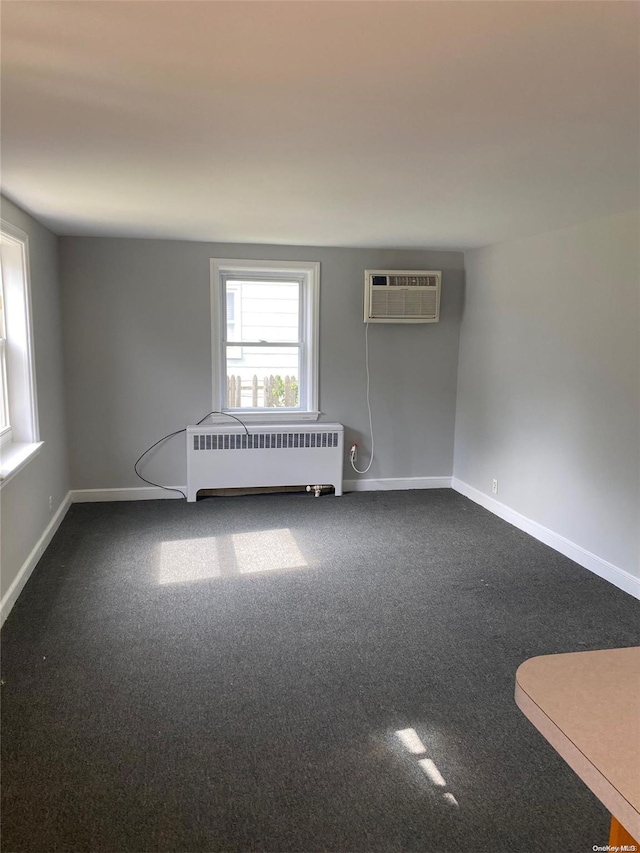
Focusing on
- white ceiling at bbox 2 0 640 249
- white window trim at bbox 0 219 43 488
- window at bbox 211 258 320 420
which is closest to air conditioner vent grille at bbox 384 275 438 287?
window at bbox 211 258 320 420

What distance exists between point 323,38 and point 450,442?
4475 mm

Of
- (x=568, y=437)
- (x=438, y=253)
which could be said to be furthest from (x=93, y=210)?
(x=568, y=437)

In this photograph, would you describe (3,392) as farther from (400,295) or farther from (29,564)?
(400,295)

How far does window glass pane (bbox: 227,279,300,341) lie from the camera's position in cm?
507

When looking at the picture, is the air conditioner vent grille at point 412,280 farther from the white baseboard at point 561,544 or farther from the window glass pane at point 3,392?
the window glass pane at point 3,392

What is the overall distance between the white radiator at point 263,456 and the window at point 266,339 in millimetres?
191

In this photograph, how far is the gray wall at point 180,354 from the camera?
4.77 m

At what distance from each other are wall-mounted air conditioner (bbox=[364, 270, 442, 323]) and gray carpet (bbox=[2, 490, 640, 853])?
1.98 m

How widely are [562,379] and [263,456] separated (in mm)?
2502

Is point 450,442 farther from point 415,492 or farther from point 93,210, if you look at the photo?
point 93,210

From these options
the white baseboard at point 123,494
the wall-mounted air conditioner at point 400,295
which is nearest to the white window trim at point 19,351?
the white baseboard at point 123,494

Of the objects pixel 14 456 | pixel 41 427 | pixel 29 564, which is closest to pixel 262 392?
pixel 41 427

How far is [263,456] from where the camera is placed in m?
5.08

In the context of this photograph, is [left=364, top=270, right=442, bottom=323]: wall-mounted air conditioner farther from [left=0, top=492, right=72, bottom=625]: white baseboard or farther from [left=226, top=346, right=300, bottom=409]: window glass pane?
[left=0, top=492, right=72, bottom=625]: white baseboard
